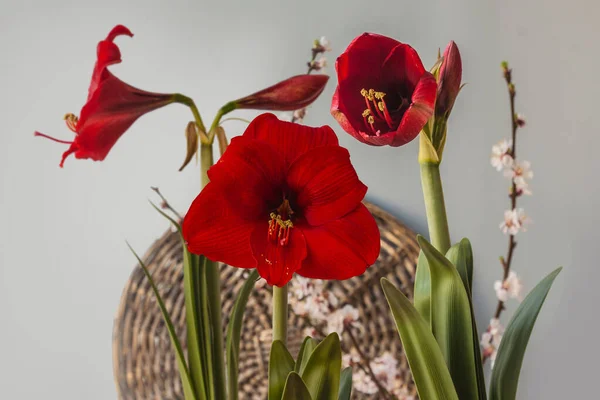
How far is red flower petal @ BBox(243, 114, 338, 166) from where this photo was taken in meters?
0.39

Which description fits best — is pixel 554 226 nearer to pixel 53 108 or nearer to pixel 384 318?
pixel 384 318

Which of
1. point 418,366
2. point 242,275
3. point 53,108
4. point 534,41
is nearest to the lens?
point 418,366

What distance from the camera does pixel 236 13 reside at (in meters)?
1.06

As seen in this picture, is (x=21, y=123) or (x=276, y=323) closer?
(x=276, y=323)

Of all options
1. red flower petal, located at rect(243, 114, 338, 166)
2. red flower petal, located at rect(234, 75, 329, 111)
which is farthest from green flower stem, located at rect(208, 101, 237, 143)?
red flower petal, located at rect(243, 114, 338, 166)

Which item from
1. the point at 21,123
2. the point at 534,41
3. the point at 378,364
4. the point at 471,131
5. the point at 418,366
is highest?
the point at 21,123

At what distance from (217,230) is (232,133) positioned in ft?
2.33

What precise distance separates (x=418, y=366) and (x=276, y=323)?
0.42 feet

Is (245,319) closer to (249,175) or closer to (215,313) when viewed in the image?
(215,313)

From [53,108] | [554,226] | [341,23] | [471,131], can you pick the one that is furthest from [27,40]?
[554,226]

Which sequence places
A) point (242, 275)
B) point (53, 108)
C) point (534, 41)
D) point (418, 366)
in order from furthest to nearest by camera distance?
point (53, 108), point (242, 275), point (534, 41), point (418, 366)

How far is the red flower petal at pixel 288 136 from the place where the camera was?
0.39m

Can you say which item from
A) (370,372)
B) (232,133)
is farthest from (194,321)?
(232,133)

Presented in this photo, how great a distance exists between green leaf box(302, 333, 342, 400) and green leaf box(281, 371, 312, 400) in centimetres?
5
